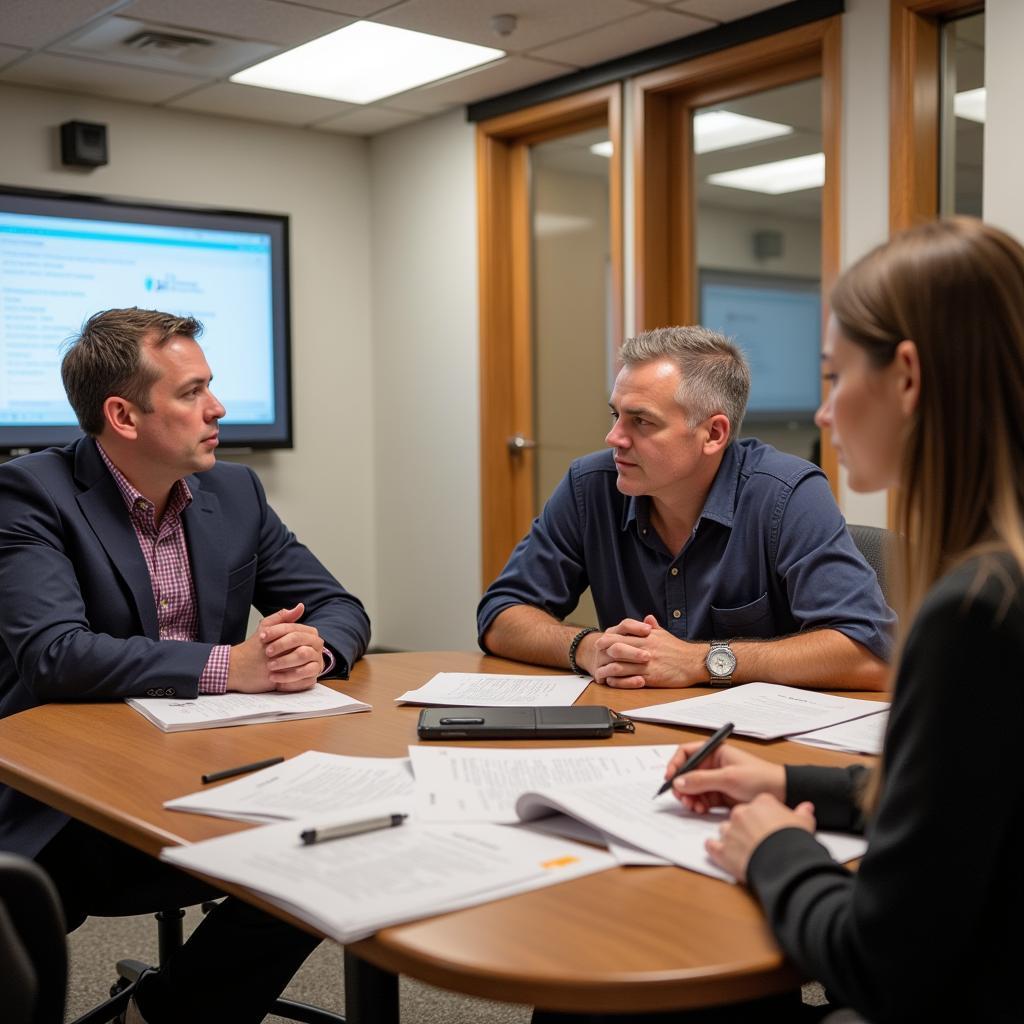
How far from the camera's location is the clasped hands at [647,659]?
6.24 ft

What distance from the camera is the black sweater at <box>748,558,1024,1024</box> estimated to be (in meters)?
0.88

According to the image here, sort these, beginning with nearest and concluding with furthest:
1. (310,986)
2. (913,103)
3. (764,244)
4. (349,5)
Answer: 1. (310,986)
2. (913,103)
3. (349,5)
4. (764,244)

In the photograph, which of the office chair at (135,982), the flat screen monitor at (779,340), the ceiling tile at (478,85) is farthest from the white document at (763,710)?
the flat screen monitor at (779,340)

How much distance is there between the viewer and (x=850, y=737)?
155 cm

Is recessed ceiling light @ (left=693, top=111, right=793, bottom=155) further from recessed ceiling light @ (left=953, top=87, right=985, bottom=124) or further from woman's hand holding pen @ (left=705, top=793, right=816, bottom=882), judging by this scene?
woman's hand holding pen @ (left=705, top=793, right=816, bottom=882)

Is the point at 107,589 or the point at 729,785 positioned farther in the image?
the point at 107,589

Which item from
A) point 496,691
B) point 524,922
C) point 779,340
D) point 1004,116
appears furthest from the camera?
point 779,340

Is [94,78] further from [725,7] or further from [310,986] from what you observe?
[310,986]

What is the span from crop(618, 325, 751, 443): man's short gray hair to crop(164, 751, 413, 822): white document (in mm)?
1026

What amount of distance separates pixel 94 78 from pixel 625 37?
6.55ft

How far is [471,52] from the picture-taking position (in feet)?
14.5

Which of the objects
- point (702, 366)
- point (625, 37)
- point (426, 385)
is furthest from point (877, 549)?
point (426, 385)

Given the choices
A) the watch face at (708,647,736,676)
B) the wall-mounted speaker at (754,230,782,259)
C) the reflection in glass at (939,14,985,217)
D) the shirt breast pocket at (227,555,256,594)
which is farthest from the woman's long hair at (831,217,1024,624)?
the wall-mounted speaker at (754,230,782,259)

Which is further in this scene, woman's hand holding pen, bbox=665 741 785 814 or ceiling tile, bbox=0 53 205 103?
ceiling tile, bbox=0 53 205 103
